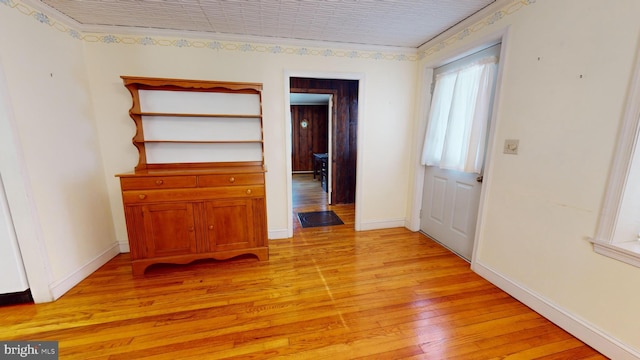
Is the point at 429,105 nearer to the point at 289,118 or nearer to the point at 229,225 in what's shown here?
the point at 289,118

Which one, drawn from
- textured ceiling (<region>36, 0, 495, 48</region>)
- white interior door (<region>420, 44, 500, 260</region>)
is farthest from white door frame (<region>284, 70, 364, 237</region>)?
white interior door (<region>420, 44, 500, 260</region>)

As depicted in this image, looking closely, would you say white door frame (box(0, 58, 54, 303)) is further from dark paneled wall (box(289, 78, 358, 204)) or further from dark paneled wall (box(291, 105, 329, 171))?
dark paneled wall (box(291, 105, 329, 171))

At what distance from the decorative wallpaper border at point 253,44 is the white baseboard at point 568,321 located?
7.02 feet

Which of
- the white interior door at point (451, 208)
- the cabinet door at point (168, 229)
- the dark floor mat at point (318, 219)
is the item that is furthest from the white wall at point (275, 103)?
the cabinet door at point (168, 229)

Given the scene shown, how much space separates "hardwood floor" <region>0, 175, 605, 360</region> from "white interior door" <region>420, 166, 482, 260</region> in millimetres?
310

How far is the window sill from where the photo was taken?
129 centimetres

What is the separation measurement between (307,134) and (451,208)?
248 inches

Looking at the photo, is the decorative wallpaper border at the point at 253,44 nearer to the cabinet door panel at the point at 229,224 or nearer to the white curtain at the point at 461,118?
the white curtain at the point at 461,118

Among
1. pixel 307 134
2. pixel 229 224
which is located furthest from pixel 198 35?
pixel 307 134

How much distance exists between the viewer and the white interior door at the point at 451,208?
247 cm

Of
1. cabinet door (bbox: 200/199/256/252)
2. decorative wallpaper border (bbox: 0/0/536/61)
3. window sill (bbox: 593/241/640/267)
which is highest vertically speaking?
decorative wallpaper border (bbox: 0/0/536/61)

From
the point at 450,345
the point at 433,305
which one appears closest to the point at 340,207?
the point at 433,305

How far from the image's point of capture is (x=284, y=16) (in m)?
2.17

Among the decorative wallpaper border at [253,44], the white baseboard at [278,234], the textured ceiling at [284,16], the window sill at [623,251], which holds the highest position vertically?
the textured ceiling at [284,16]
